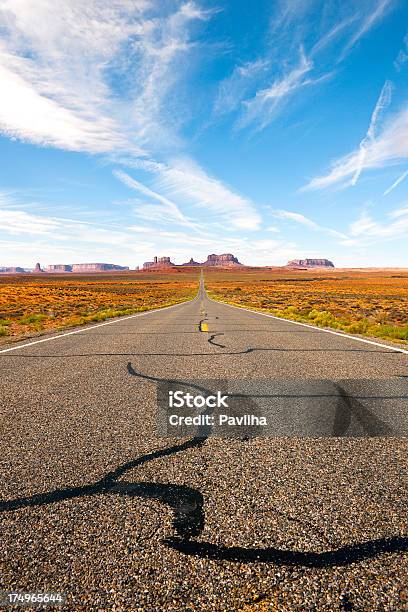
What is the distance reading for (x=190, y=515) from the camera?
2.22 meters

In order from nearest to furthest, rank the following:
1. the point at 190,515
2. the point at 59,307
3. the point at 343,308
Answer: the point at 190,515 < the point at 343,308 < the point at 59,307

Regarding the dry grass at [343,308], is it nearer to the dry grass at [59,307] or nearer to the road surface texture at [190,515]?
the road surface texture at [190,515]

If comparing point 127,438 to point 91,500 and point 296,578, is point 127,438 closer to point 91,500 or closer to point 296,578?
point 91,500

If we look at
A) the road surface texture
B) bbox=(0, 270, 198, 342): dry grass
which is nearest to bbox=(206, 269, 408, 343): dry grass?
the road surface texture

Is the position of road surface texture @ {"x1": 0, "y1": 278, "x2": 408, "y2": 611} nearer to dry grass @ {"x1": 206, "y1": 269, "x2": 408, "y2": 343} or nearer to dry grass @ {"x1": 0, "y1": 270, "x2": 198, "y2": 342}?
dry grass @ {"x1": 206, "y1": 269, "x2": 408, "y2": 343}

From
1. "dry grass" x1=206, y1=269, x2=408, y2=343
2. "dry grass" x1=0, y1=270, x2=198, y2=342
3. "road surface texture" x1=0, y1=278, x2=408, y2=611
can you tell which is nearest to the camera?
"road surface texture" x1=0, y1=278, x2=408, y2=611

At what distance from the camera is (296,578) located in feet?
5.62

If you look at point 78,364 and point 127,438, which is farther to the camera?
point 78,364

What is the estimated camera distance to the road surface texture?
5.46ft

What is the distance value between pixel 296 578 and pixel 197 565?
0.47 m

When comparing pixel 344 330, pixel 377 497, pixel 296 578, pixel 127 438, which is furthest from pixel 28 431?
pixel 344 330

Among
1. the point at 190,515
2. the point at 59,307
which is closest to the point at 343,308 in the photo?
the point at 59,307

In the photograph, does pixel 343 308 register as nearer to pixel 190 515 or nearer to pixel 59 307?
pixel 59 307

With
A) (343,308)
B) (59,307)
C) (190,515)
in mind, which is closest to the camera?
(190,515)
